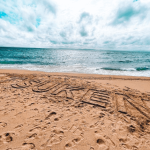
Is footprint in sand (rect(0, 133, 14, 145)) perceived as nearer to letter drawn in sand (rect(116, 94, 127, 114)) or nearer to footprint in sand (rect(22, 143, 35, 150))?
footprint in sand (rect(22, 143, 35, 150))

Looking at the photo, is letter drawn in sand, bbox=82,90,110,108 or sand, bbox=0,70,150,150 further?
letter drawn in sand, bbox=82,90,110,108

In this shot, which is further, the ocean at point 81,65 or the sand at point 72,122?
the ocean at point 81,65

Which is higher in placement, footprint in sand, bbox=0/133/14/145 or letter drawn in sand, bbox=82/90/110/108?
letter drawn in sand, bbox=82/90/110/108

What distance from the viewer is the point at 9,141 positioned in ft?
7.88

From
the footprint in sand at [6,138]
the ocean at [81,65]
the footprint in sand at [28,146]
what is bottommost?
the footprint in sand at [28,146]

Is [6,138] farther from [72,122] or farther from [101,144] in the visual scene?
[101,144]

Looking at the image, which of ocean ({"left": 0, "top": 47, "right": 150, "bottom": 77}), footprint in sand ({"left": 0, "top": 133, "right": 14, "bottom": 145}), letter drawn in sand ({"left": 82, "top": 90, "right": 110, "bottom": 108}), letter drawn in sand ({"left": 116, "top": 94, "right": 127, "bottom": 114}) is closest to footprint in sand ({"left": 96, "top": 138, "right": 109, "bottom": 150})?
letter drawn in sand ({"left": 82, "top": 90, "right": 110, "bottom": 108})

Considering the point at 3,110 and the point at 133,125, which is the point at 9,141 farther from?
the point at 133,125

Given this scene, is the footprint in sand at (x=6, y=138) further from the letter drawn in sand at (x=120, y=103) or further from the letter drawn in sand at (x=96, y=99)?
the letter drawn in sand at (x=120, y=103)

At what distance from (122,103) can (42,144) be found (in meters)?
4.12

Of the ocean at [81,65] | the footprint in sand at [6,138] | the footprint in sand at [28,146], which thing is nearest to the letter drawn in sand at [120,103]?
the footprint in sand at [28,146]

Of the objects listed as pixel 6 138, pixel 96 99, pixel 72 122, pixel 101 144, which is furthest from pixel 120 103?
pixel 6 138

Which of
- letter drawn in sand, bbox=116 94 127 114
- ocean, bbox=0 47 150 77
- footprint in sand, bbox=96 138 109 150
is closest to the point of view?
footprint in sand, bbox=96 138 109 150

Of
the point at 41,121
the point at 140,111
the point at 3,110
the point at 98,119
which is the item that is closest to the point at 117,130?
the point at 98,119
